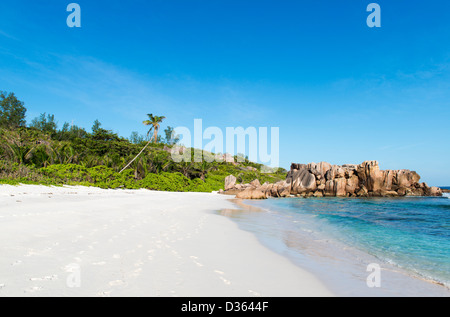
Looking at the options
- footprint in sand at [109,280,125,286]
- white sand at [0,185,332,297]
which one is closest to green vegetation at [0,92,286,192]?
white sand at [0,185,332,297]

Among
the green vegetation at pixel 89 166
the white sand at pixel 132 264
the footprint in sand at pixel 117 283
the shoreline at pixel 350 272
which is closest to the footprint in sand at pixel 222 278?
the white sand at pixel 132 264

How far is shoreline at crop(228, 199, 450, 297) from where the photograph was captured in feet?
13.6

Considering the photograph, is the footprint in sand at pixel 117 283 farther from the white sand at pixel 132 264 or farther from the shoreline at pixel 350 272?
the shoreline at pixel 350 272

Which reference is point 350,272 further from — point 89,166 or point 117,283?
point 89,166

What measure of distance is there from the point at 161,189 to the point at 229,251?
27224mm

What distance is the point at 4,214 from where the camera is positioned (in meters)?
7.27

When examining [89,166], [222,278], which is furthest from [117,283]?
[89,166]

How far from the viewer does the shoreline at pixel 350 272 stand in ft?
13.6

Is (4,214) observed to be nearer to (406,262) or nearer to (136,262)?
(136,262)

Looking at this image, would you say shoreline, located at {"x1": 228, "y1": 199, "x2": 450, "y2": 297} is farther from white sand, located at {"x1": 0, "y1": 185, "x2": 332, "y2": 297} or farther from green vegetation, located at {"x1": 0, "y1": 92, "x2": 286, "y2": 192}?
green vegetation, located at {"x1": 0, "y1": 92, "x2": 286, "y2": 192}

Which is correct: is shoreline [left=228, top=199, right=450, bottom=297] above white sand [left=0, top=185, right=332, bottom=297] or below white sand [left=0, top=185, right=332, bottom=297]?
below

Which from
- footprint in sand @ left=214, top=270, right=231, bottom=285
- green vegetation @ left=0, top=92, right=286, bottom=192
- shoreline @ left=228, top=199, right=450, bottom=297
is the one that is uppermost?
green vegetation @ left=0, top=92, right=286, bottom=192
